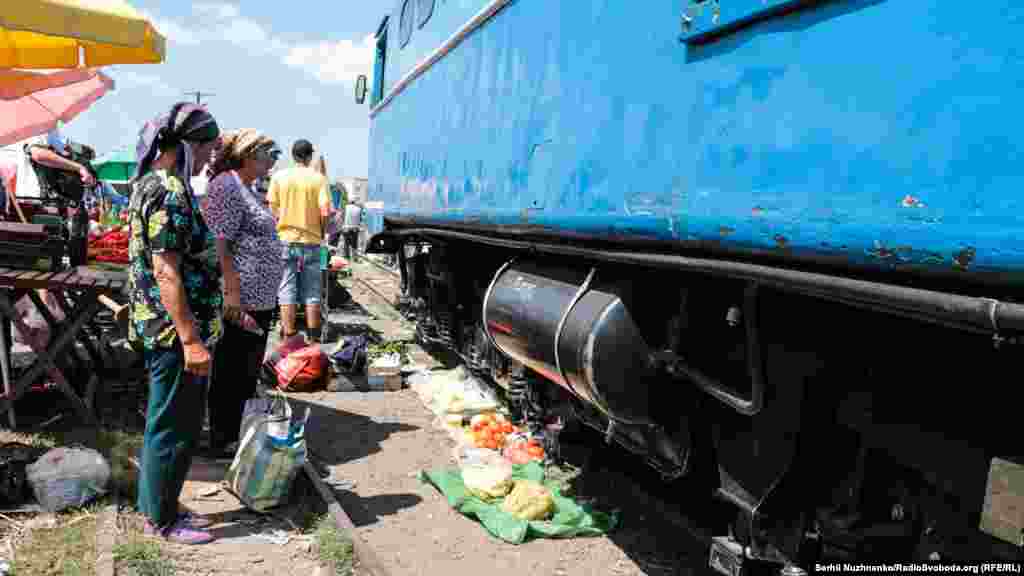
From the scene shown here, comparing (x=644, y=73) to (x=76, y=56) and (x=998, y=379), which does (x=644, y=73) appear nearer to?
(x=998, y=379)

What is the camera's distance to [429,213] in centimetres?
641

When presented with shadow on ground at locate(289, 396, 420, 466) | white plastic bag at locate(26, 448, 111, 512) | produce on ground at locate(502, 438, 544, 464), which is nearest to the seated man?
shadow on ground at locate(289, 396, 420, 466)

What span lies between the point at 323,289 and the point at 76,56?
308 centimetres

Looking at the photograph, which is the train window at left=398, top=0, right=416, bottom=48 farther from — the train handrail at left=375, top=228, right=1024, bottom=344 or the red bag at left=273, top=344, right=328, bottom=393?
the train handrail at left=375, top=228, right=1024, bottom=344

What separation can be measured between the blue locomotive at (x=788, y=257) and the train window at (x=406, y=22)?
405 cm

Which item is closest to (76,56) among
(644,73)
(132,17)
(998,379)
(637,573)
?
(132,17)

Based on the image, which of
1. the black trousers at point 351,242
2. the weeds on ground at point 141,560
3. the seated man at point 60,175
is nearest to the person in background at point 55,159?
the seated man at point 60,175

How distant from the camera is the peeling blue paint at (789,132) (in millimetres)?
1541

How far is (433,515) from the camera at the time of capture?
4188 millimetres

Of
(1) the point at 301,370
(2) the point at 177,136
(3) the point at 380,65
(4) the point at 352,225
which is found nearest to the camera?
(2) the point at 177,136

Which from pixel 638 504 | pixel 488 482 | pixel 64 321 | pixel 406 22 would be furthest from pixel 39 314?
pixel 638 504

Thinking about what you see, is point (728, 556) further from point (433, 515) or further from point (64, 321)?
point (64, 321)

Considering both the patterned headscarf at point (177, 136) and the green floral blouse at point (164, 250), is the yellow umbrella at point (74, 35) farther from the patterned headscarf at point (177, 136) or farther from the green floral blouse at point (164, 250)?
the green floral blouse at point (164, 250)

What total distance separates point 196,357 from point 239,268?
1.29 metres
